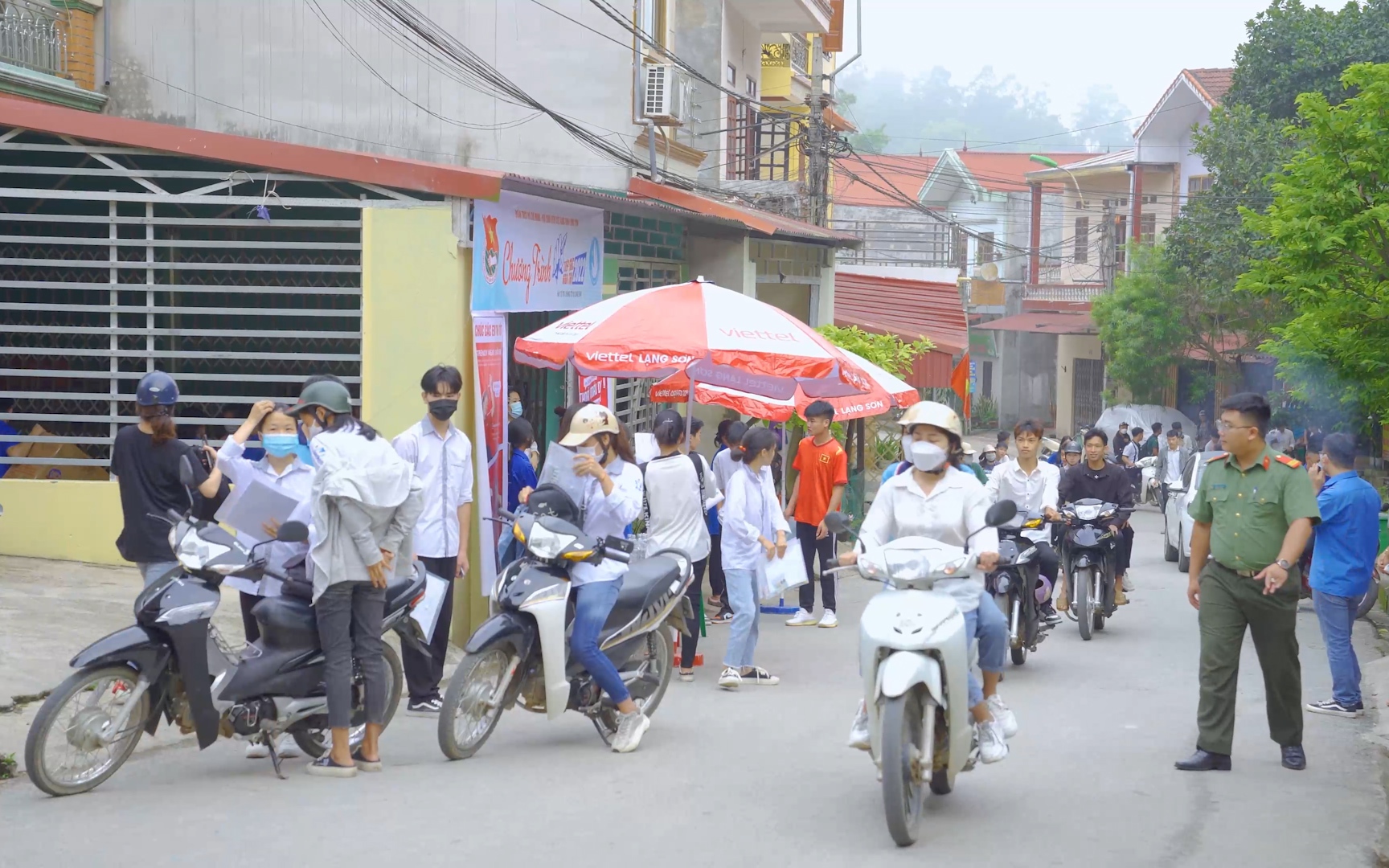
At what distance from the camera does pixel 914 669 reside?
5.50 metres

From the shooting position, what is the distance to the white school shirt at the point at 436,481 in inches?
316

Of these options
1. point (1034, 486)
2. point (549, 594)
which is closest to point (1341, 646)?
point (1034, 486)

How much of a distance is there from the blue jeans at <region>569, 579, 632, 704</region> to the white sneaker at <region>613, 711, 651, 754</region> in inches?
7.6

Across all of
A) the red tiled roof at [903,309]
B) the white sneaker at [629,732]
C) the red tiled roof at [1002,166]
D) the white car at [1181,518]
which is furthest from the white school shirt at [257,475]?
the red tiled roof at [1002,166]

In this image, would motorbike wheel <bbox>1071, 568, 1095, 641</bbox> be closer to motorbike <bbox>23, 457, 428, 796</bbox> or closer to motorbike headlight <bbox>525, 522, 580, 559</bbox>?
motorbike headlight <bbox>525, 522, 580, 559</bbox>

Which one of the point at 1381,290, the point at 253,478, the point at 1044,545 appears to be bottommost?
the point at 1044,545

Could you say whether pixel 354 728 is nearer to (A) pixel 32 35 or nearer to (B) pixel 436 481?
(B) pixel 436 481

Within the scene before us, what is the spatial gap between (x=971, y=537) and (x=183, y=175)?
6790 millimetres

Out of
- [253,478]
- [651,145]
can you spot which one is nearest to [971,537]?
[253,478]

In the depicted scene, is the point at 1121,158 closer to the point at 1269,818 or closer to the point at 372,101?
the point at 372,101

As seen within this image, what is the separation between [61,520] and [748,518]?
521 cm

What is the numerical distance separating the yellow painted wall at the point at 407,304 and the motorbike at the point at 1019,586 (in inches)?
155

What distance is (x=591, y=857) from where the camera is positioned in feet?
17.5

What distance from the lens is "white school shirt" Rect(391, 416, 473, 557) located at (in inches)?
316
